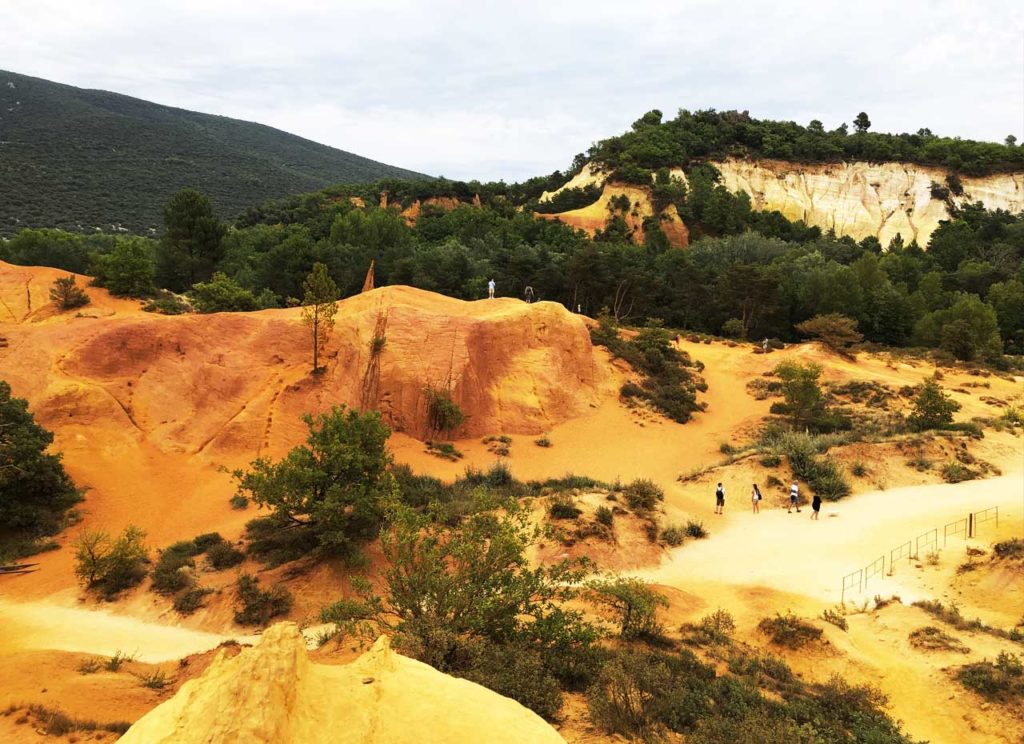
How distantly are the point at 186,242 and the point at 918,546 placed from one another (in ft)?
133

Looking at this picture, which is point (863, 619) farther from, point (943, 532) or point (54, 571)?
point (54, 571)

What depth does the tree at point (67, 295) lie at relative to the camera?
2758cm

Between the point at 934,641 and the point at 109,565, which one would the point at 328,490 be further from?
the point at 934,641

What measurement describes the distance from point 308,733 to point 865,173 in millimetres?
100371

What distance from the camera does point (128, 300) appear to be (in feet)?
97.2

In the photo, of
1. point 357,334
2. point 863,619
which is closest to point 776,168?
point 357,334

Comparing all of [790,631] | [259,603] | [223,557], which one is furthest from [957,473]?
[223,557]

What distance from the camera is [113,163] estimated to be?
287 feet

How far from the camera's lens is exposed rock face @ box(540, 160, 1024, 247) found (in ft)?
254

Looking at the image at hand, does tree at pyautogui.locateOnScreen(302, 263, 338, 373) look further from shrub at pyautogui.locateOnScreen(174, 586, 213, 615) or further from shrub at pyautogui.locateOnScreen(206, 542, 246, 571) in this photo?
shrub at pyautogui.locateOnScreen(174, 586, 213, 615)

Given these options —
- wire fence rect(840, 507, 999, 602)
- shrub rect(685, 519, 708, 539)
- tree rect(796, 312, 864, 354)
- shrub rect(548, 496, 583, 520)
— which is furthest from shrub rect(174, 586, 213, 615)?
tree rect(796, 312, 864, 354)

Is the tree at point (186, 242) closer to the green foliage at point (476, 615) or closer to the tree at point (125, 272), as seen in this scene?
the tree at point (125, 272)

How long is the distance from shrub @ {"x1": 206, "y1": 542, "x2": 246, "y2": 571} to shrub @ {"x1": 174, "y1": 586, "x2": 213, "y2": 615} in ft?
3.31

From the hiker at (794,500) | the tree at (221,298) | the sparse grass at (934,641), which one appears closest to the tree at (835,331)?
the hiker at (794,500)
